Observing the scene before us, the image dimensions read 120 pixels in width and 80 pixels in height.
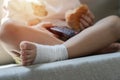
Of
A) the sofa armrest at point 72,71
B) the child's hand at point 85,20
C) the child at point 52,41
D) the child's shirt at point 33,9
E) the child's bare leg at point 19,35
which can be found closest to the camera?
the sofa armrest at point 72,71

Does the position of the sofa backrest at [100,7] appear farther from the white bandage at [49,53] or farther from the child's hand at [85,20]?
the white bandage at [49,53]

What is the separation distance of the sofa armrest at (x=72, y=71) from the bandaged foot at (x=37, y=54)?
6 cm

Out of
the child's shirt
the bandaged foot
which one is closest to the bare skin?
the bandaged foot

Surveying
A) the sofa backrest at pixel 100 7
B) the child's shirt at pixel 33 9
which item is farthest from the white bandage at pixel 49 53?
the sofa backrest at pixel 100 7

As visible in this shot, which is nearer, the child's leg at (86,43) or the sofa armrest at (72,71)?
the sofa armrest at (72,71)

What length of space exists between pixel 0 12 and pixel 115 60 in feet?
2.22

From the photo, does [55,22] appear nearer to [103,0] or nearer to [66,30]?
[66,30]

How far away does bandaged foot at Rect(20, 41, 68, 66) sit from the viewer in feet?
2.47

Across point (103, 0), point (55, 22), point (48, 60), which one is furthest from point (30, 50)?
point (103, 0)

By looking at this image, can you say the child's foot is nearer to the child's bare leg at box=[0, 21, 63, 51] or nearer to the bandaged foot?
the bandaged foot

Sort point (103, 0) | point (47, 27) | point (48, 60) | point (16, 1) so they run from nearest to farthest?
point (48, 60) < point (47, 27) < point (16, 1) < point (103, 0)

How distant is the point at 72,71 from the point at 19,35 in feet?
0.99

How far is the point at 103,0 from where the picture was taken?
1.35 meters

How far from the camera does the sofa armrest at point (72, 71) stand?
2.14 feet
